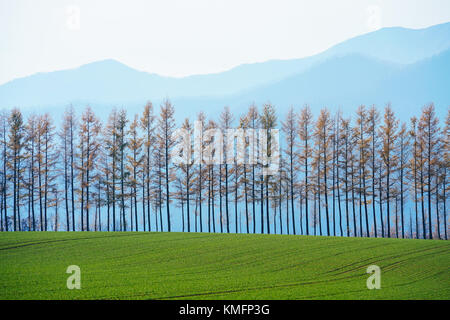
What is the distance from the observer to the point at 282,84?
14575cm

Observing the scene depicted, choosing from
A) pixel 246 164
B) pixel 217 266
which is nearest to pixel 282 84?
pixel 246 164

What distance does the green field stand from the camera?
39.8 feet

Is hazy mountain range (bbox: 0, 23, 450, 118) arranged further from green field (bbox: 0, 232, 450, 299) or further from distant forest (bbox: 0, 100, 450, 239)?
green field (bbox: 0, 232, 450, 299)

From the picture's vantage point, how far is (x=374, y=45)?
142 meters

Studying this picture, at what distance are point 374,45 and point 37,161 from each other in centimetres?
13532

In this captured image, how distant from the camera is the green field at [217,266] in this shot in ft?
39.8

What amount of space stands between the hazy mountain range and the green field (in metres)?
97.7

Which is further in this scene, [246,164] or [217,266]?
[246,164]

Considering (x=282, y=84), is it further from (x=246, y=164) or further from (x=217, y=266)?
(x=217, y=266)

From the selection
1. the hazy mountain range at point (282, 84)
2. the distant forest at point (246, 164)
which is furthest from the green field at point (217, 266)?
the hazy mountain range at point (282, 84)

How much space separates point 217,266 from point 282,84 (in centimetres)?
13482

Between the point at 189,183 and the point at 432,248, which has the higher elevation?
the point at 189,183
